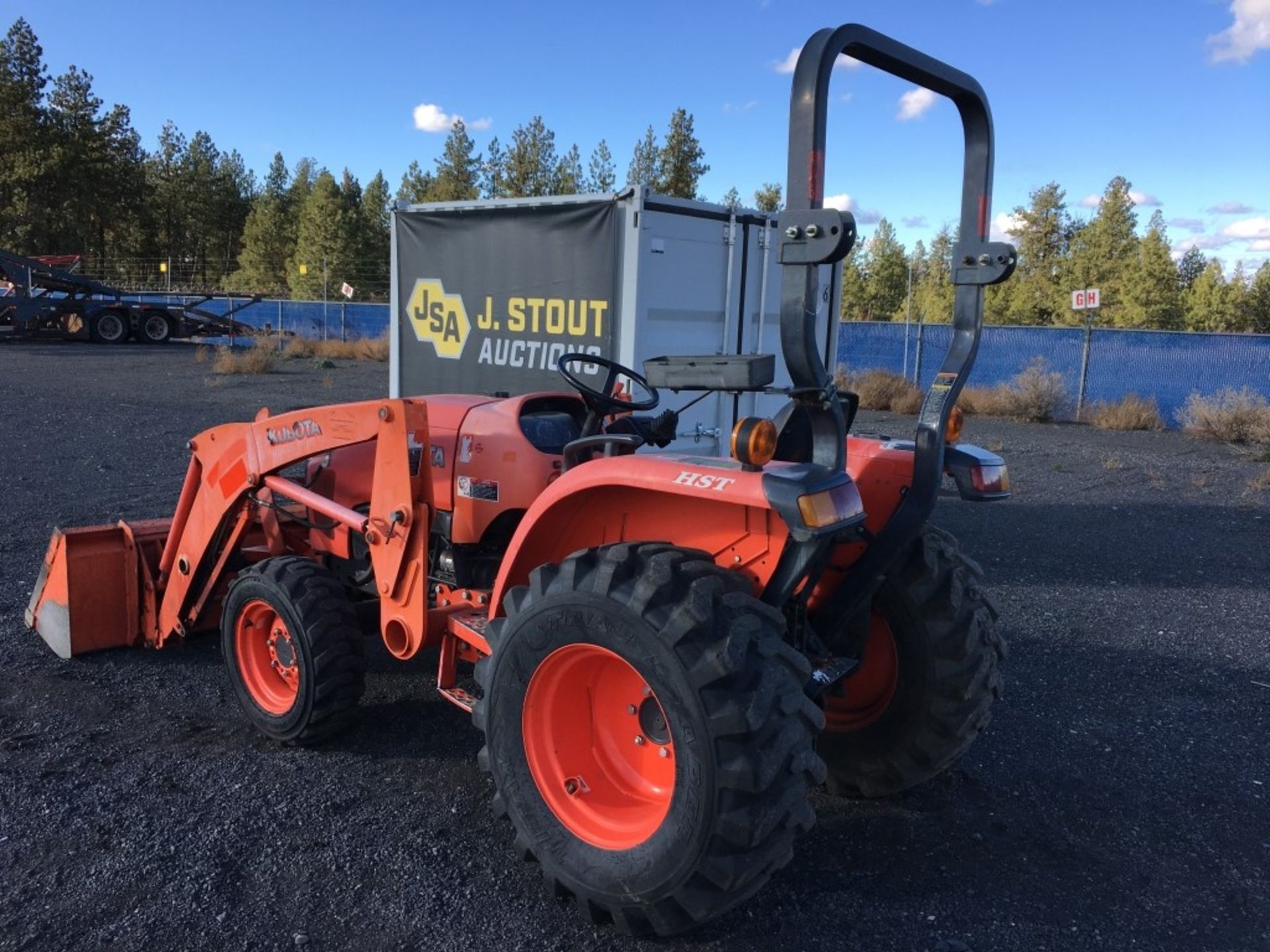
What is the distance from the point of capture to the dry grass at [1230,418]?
53.2ft

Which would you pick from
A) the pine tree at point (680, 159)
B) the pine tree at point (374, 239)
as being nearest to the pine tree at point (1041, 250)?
the pine tree at point (680, 159)

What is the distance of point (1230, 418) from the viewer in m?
16.6

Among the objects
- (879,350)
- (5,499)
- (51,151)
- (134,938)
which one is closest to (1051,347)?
(879,350)

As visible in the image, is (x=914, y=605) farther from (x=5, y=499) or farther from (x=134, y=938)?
(x=5, y=499)

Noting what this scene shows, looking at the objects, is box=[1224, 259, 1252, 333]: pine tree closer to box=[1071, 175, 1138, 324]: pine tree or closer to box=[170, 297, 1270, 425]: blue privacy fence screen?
box=[1071, 175, 1138, 324]: pine tree

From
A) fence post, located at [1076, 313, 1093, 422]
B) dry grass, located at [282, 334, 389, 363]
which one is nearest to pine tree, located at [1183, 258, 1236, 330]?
fence post, located at [1076, 313, 1093, 422]

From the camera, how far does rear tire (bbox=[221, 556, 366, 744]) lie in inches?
154

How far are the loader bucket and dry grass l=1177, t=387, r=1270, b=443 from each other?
16490mm

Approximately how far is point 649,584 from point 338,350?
30.0 metres

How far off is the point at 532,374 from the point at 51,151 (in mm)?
51078

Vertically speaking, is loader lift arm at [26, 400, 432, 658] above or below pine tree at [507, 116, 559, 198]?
below

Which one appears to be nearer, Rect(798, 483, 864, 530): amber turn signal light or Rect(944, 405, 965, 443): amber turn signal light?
Rect(798, 483, 864, 530): amber turn signal light

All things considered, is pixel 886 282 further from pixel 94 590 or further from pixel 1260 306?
pixel 94 590

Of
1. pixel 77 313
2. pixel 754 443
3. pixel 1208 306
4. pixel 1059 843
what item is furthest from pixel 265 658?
pixel 1208 306
